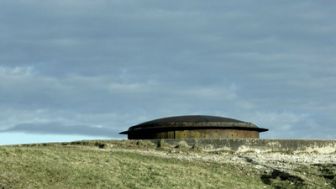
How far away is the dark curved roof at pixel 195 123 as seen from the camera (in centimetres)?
2419

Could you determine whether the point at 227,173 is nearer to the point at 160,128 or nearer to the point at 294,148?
the point at 294,148

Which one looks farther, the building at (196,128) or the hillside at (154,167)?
the building at (196,128)

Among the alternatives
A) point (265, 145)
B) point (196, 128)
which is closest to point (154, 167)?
point (265, 145)

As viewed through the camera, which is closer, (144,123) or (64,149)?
(64,149)

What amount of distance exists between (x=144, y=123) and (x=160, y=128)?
4.06ft

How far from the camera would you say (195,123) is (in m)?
24.2

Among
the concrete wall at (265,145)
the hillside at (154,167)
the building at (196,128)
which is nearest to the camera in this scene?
the hillside at (154,167)

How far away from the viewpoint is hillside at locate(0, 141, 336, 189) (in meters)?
16.0

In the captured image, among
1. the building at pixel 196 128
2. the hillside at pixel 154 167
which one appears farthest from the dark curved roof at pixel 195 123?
the hillside at pixel 154 167

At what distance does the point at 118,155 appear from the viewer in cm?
1908

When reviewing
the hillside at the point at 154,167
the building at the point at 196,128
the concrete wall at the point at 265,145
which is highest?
the building at the point at 196,128

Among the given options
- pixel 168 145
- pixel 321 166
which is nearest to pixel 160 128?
pixel 168 145

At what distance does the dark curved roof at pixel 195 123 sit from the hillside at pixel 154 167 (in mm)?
2653

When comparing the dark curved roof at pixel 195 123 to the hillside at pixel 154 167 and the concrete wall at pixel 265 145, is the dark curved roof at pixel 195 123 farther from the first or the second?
the hillside at pixel 154 167
